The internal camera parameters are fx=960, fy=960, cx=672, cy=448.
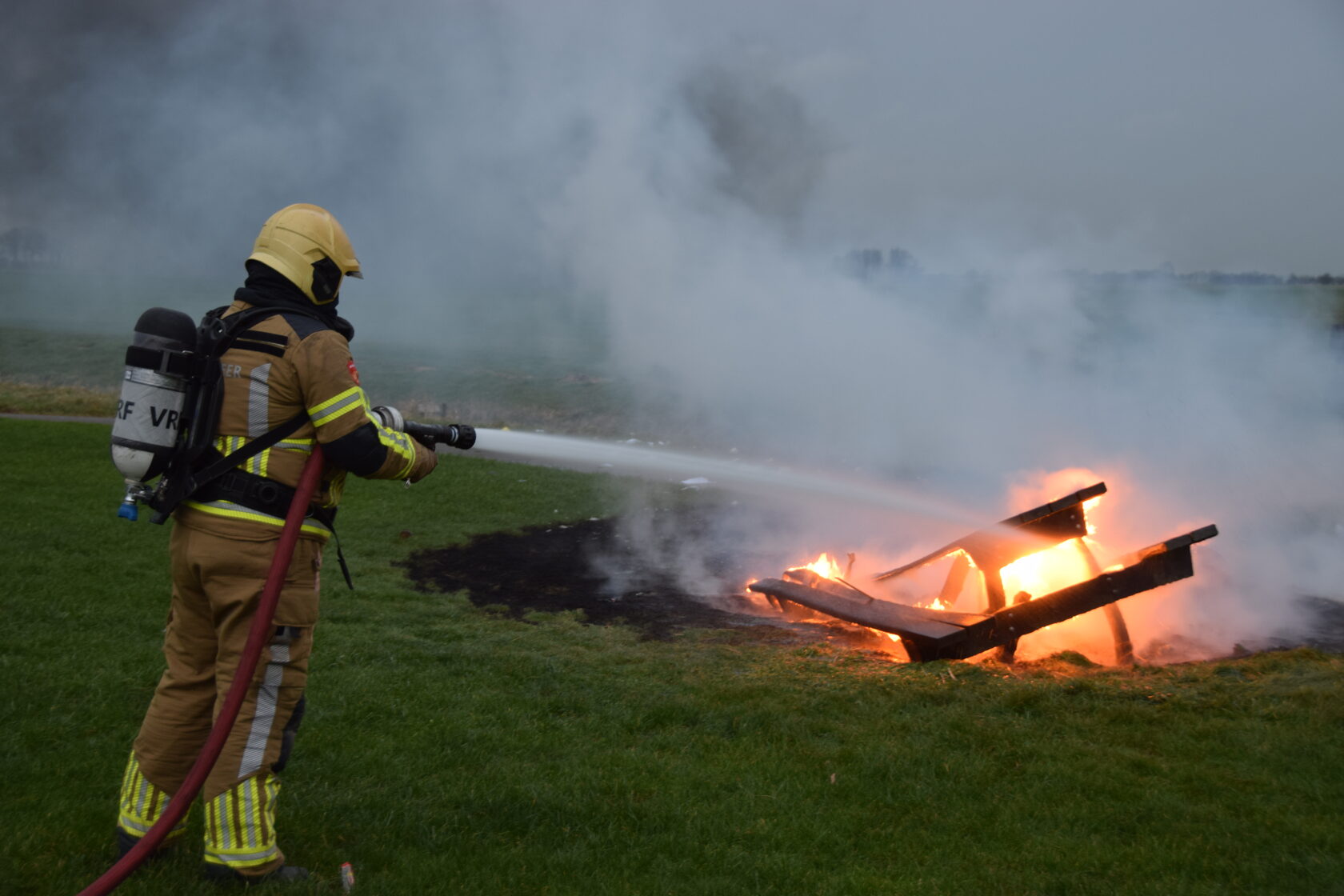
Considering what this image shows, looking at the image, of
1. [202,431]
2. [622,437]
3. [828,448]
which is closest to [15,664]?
[202,431]

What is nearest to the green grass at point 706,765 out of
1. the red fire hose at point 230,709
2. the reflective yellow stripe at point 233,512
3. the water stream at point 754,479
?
the red fire hose at point 230,709

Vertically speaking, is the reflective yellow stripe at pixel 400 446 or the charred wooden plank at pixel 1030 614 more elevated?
the reflective yellow stripe at pixel 400 446

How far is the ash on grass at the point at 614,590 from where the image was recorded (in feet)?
23.2

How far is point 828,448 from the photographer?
14.0 m

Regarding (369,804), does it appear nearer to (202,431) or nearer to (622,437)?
(202,431)

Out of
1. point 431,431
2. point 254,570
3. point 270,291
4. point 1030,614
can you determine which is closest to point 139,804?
point 254,570

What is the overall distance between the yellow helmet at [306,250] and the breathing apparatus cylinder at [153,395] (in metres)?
0.40

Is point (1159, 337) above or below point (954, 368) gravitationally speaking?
above

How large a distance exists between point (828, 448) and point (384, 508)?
632 cm

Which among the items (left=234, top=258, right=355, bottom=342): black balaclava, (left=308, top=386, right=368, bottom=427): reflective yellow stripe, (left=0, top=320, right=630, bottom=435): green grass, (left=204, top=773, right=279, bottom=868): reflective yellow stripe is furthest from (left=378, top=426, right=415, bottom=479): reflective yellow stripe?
(left=0, top=320, right=630, bottom=435): green grass

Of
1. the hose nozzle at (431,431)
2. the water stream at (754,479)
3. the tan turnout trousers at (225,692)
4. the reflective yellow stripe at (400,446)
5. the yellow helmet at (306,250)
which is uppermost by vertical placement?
the yellow helmet at (306,250)

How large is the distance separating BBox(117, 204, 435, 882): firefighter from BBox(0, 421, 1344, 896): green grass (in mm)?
289

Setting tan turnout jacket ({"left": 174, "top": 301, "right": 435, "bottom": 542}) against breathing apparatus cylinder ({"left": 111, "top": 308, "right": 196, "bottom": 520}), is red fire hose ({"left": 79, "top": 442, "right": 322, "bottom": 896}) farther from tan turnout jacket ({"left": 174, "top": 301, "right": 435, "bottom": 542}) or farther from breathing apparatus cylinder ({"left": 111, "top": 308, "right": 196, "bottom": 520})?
breathing apparatus cylinder ({"left": 111, "top": 308, "right": 196, "bottom": 520})

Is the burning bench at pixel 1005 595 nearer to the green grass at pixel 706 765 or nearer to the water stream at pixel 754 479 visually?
the green grass at pixel 706 765
